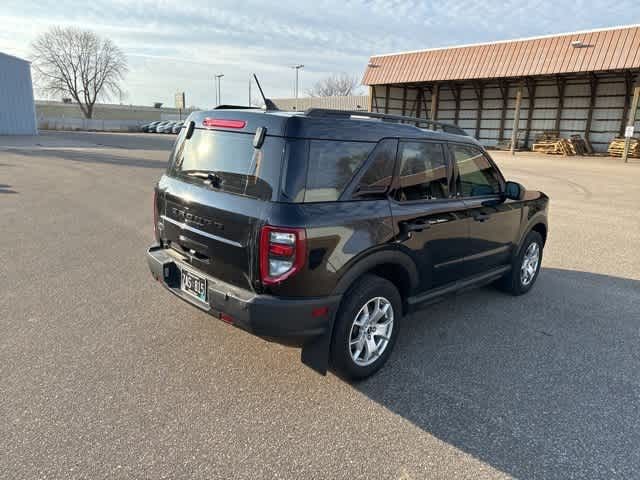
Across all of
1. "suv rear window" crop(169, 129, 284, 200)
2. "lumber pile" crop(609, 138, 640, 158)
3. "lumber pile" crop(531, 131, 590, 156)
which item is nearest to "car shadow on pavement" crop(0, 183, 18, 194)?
"suv rear window" crop(169, 129, 284, 200)

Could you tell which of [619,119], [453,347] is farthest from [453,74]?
[453,347]

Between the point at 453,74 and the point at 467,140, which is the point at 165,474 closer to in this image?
the point at 467,140

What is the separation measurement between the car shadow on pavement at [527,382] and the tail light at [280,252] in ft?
3.54

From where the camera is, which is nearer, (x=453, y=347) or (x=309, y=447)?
(x=309, y=447)

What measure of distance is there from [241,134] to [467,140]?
222cm

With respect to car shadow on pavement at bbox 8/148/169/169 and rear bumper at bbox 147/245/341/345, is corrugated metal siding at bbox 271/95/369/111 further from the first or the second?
rear bumper at bbox 147/245/341/345

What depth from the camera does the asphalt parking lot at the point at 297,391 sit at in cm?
235

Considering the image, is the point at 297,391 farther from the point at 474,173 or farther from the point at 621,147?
the point at 621,147

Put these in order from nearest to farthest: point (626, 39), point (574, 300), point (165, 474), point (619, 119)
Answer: point (165, 474)
point (574, 300)
point (626, 39)
point (619, 119)

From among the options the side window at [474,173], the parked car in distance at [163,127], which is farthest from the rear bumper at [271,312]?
the parked car in distance at [163,127]

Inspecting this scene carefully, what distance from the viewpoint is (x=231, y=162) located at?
2936 millimetres

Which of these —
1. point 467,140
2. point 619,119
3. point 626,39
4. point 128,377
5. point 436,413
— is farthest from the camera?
point 619,119

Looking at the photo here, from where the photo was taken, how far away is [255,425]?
2.61 m

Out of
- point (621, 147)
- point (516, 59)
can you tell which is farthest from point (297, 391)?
point (621, 147)
